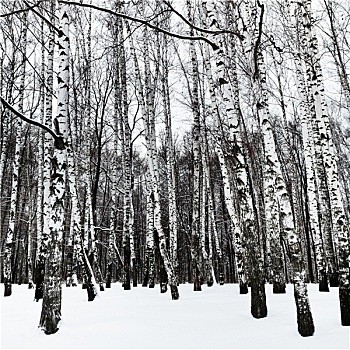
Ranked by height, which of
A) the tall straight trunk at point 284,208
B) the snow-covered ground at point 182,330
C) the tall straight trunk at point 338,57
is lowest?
the snow-covered ground at point 182,330

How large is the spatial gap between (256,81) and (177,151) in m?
23.8

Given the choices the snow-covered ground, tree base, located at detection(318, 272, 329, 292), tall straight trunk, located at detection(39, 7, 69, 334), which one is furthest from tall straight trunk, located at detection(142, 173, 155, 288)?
tall straight trunk, located at detection(39, 7, 69, 334)

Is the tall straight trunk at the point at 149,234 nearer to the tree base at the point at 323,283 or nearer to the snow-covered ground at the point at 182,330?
the snow-covered ground at the point at 182,330

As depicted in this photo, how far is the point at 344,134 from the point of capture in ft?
80.9

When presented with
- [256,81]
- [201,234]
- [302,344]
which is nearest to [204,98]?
[201,234]

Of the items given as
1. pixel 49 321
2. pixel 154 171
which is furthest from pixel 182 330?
pixel 154 171

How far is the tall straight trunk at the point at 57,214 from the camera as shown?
563cm

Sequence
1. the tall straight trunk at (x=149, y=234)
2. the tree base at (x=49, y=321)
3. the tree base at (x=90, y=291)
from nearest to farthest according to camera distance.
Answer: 1. the tree base at (x=49, y=321)
2. the tree base at (x=90, y=291)
3. the tall straight trunk at (x=149, y=234)

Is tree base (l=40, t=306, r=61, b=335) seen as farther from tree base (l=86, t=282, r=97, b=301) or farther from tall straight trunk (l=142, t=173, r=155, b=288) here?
tall straight trunk (l=142, t=173, r=155, b=288)

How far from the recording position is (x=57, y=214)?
604cm

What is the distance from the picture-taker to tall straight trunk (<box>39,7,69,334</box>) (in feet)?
18.5

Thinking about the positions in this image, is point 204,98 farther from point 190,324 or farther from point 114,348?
point 114,348

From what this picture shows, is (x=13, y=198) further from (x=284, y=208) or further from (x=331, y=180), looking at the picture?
(x=331, y=180)

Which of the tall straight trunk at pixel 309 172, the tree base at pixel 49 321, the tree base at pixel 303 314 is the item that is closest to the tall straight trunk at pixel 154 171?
the tree base at pixel 49 321
